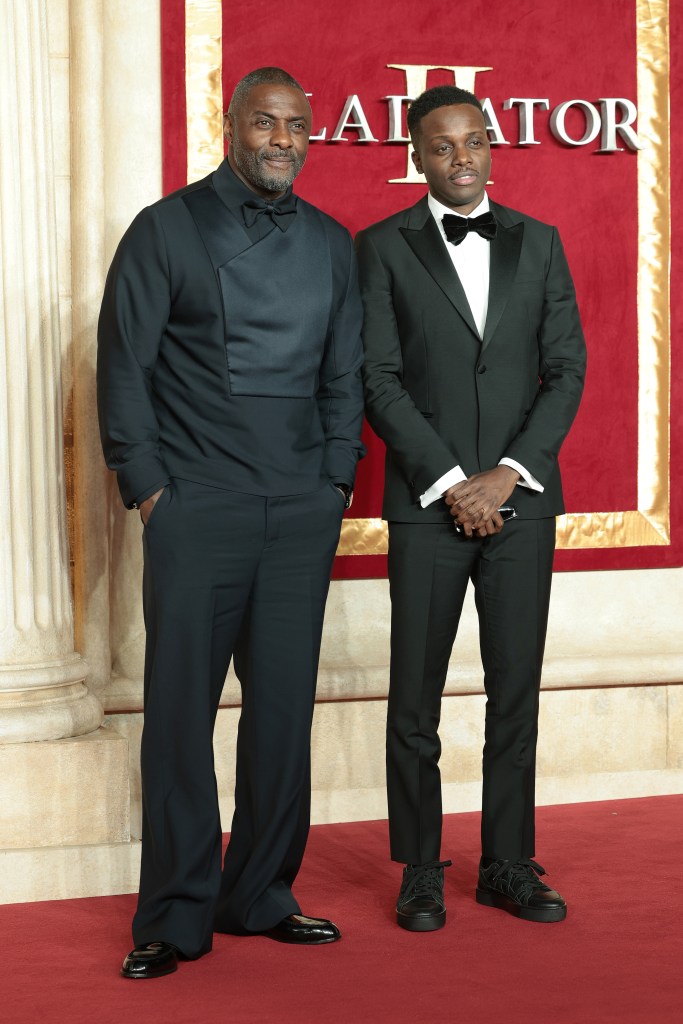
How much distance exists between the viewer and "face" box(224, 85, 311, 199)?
3.52 m

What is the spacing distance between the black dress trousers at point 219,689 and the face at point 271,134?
31.9 inches

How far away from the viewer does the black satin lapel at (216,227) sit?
355 centimetres

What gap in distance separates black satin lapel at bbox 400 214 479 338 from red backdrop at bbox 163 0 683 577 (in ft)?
4.10

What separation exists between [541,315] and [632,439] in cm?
161

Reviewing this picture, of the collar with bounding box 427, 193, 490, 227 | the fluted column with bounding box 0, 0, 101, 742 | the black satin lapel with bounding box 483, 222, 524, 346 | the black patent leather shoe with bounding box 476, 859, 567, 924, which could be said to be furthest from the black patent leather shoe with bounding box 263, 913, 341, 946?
the collar with bounding box 427, 193, 490, 227

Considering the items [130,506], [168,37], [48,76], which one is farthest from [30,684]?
[168,37]

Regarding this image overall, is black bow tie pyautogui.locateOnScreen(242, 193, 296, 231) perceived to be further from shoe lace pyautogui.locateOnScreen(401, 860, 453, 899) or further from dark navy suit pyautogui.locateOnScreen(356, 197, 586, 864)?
shoe lace pyautogui.locateOnScreen(401, 860, 453, 899)

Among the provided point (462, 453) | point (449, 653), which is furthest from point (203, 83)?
point (449, 653)

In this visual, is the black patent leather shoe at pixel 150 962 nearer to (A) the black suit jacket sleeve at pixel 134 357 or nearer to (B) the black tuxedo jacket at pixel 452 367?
(A) the black suit jacket sleeve at pixel 134 357

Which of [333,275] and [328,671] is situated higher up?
[333,275]

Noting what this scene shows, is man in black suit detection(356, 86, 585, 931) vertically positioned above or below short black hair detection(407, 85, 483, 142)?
below

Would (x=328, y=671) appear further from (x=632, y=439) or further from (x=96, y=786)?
(x=632, y=439)

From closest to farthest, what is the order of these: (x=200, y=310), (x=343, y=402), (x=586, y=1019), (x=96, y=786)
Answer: (x=586, y=1019) → (x=200, y=310) → (x=343, y=402) → (x=96, y=786)

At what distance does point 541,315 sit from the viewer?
396cm
